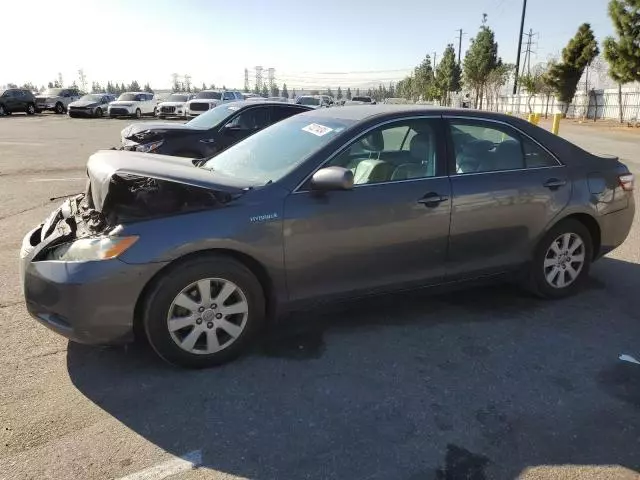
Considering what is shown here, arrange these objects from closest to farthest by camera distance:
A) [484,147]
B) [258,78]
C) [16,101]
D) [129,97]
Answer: [484,147] → [16,101] → [129,97] → [258,78]

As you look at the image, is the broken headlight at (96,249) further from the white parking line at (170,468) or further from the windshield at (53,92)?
the windshield at (53,92)

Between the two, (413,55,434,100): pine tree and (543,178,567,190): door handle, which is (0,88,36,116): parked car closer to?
(543,178,567,190): door handle

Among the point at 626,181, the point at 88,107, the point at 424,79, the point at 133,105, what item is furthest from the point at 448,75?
the point at 626,181

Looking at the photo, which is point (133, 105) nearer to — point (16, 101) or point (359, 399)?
point (16, 101)

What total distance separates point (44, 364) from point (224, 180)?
1.67 m

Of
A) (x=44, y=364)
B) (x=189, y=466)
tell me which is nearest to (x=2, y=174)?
(x=44, y=364)

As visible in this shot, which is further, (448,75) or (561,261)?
(448,75)

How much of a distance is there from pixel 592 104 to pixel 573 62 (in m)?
3.57

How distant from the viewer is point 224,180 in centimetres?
358

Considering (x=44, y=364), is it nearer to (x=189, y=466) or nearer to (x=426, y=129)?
(x=189, y=466)

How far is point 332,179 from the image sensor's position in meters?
3.40

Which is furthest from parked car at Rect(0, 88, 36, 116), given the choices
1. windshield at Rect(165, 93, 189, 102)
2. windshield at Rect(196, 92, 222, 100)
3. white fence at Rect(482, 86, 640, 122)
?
white fence at Rect(482, 86, 640, 122)

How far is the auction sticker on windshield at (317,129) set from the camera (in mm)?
3883

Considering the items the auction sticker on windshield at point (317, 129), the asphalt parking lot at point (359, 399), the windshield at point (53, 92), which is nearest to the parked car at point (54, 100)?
the windshield at point (53, 92)
